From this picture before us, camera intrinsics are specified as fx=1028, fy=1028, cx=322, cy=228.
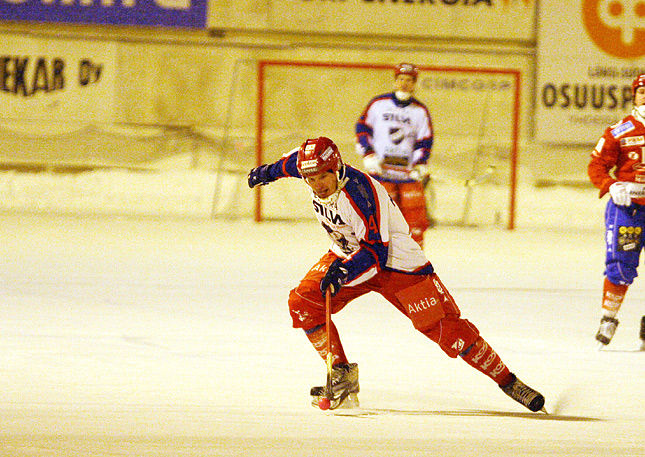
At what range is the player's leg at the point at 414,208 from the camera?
8311 mm

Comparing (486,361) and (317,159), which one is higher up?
(317,159)

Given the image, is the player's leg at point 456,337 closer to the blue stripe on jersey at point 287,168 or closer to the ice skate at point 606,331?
the blue stripe on jersey at point 287,168

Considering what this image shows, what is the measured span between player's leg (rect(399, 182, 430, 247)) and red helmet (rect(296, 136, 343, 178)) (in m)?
3.94

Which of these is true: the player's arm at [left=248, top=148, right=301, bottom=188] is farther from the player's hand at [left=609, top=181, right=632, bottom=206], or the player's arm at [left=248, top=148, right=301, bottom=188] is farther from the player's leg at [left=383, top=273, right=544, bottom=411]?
the player's hand at [left=609, top=181, right=632, bottom=206]

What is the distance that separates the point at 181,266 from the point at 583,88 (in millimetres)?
7308

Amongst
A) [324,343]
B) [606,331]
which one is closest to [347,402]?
[324,343]

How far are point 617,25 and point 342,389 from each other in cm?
1096

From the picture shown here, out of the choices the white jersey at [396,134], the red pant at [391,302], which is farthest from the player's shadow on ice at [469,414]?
the white jersey at [396,134]

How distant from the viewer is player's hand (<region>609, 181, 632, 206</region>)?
239 inches

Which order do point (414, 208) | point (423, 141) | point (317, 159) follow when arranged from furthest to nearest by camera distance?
point (423, 141) → point (414, 208) → point (317, 159)

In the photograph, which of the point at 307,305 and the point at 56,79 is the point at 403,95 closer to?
the point at 307,305

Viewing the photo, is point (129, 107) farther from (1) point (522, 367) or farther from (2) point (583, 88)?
(1) point (522, 367)

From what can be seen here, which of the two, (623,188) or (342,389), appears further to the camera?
(623,188)

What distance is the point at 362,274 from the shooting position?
4.42 metres
